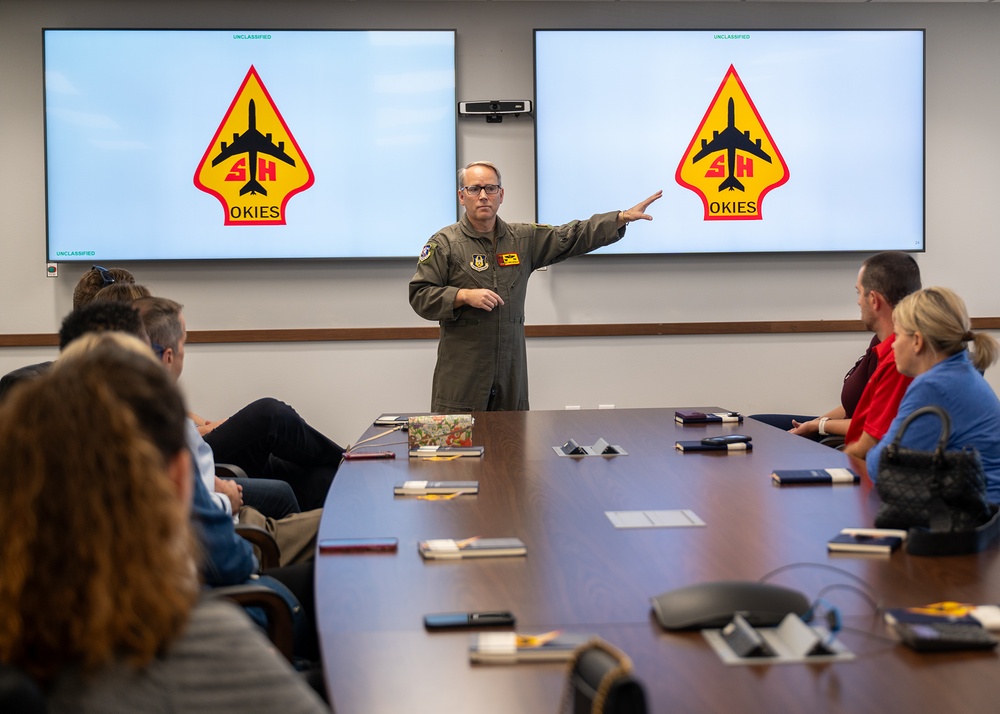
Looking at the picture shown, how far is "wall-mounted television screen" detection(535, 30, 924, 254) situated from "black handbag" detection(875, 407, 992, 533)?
3.78 metres

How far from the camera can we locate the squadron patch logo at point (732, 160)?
569 cm

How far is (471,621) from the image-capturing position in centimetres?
153

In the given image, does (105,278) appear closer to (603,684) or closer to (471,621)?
(471,621)

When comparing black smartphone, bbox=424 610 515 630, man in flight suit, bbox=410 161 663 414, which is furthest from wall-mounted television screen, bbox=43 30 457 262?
black smartphone, bbox=424 610 515 630

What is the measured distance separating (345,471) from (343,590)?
116 cm

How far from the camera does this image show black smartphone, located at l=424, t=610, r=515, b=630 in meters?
1.52

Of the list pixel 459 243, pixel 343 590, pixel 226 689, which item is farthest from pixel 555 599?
pixel 459 243

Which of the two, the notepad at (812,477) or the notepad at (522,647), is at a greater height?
the notepad at (812,477)

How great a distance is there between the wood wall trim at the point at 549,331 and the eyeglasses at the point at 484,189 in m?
1.29

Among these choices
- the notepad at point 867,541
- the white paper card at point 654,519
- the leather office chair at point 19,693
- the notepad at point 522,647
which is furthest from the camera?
the white paper card at point 654,519

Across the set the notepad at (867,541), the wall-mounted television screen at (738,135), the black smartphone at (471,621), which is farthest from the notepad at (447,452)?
the wall-mounted television screen at (738,135)

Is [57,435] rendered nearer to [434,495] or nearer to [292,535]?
[434,495]

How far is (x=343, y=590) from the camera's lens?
173cm

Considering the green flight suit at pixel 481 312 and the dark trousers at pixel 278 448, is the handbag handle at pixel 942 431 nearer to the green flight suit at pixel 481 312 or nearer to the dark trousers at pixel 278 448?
the dark trousers at pixel 278 448
